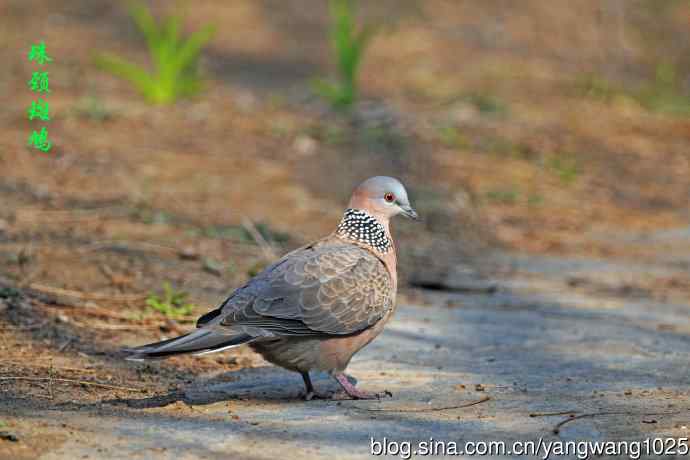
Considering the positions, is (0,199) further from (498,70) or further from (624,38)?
(624,38)

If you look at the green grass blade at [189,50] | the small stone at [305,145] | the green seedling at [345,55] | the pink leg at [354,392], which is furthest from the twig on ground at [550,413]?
the green seedling at [345,55]

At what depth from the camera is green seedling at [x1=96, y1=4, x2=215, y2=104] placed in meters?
9.71

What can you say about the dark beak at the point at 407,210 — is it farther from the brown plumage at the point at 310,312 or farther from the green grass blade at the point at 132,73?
the green grass blade at the point at 132,73

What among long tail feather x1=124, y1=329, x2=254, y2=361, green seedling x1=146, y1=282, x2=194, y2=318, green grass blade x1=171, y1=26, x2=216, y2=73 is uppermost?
green grass blade x1=171, y1=26, x2=216, y2=73

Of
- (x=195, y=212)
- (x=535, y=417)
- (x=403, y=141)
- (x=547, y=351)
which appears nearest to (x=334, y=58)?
(x=403, y=141)

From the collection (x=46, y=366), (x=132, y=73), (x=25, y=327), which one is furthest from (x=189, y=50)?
(x=46, y=366)

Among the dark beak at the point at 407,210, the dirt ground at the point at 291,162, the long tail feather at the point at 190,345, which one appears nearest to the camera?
the long tail feather at the point at 190,345

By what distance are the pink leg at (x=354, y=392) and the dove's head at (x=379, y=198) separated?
91 centimetres

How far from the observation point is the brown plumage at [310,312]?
4.23m

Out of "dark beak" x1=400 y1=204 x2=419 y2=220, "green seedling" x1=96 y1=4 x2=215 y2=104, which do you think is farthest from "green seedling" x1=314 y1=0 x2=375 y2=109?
"dark beak" x1=400 y1=204 x2=419 y2=220

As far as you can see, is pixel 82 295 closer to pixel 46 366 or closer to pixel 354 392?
pixel 46 366

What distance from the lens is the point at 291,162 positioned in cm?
967

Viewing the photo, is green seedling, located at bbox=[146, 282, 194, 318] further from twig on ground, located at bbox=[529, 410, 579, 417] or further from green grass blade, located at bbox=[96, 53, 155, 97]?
green grass blade, located at bbox=[96, 53, 155, 97]

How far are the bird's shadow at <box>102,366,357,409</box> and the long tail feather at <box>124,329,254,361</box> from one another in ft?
1.03
